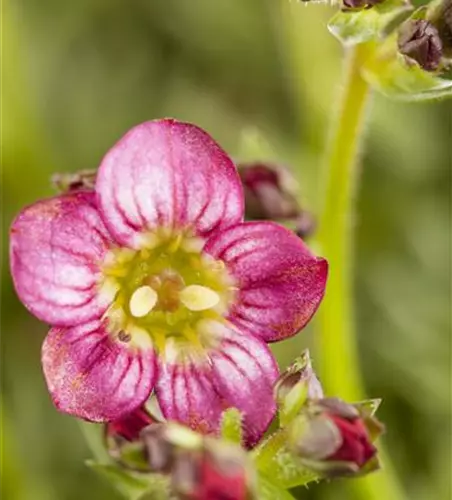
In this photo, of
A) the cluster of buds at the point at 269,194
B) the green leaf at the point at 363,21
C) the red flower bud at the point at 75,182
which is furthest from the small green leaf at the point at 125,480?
the green leaf at the point at 363,21

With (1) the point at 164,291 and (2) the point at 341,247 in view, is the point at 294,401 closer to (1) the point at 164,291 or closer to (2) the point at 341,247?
(1) the point at 164,291

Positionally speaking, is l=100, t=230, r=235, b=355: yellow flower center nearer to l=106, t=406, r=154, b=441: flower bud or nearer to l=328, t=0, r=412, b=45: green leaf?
l=106, t=406, r=154, b=441: flower bud

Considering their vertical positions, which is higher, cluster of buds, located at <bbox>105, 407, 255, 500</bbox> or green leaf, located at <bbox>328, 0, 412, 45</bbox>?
green leaf, located at <bbox>328, 0, 412, 45</bbox>

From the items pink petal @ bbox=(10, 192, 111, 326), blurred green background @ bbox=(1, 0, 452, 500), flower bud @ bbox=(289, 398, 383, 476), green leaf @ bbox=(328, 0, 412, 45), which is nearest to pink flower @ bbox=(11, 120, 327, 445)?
pink petal @ bbox=(10, 192, 111, 326)

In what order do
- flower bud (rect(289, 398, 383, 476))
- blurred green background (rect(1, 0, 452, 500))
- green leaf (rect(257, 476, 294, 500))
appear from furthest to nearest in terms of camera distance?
1. blurred green background (rect(1, 0, 452, 500))
2. green leaf (rect(257, 476, 294, 500))
3. flower bud (rect(289, 398, 383, 476))

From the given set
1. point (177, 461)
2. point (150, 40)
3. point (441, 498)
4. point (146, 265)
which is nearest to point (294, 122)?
point (150, 40)

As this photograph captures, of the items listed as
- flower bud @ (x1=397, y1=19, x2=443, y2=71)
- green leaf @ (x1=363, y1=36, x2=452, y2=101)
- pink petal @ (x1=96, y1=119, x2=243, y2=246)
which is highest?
flower bud @ (x1=397, y1=19, x2=443, y2=71)

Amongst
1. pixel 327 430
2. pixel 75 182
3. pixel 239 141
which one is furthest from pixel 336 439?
pixel 239 141
